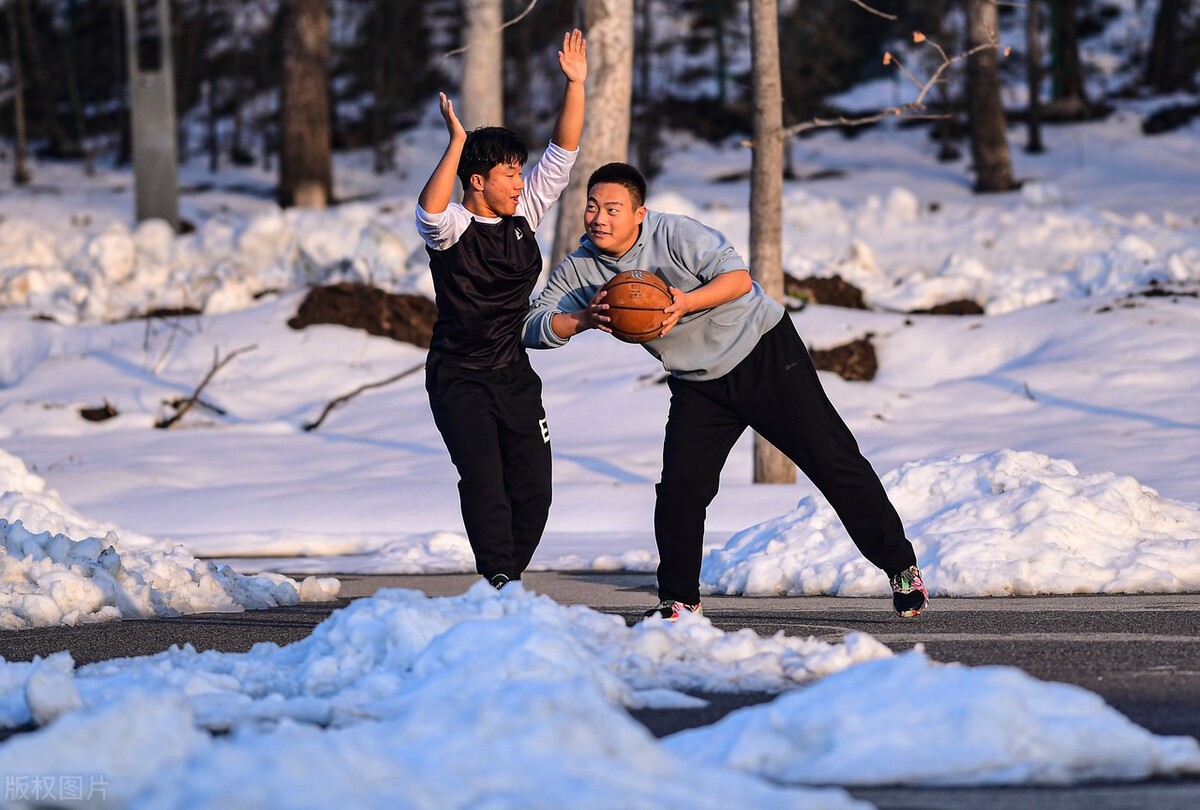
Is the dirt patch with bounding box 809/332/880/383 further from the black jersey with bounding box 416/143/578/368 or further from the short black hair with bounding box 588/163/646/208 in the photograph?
the short black hair with bounding box 588/163/646/208

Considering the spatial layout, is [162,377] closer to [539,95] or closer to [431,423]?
[431,423]

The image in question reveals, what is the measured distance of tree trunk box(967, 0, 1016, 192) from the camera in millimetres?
23688

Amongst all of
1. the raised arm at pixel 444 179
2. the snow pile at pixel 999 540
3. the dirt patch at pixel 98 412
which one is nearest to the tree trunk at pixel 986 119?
the dirt patch at pixel 98 412

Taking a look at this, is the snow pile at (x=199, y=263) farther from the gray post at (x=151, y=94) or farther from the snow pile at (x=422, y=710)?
the snow pile at (x=422, y=710)

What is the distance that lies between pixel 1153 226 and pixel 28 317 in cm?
1414

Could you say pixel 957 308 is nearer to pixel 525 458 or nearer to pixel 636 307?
pixel 525 458

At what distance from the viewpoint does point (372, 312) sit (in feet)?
59.1

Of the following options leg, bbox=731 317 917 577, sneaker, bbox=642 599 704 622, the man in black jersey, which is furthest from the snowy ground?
leg, bbox=731 317 917 577

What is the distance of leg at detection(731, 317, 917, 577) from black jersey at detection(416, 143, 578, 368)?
965 millimetres

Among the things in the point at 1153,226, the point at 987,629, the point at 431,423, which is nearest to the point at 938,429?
the point at 431,423

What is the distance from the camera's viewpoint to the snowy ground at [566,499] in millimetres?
3820

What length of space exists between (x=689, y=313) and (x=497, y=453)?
38.3 inches

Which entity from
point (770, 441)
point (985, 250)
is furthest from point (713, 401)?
point (985, 250)

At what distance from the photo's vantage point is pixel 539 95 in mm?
39312
